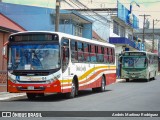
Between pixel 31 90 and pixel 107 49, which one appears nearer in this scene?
pixel 31 90

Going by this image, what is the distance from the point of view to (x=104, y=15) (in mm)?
61594

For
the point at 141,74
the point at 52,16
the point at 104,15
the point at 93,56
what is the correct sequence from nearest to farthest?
the point at 93,56
the point at 141,74
the point at 52,16
the point at 104,15

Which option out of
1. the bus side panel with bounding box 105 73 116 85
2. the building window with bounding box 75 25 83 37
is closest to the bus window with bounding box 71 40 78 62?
the bus side panel with bounding box 105 73 116 85

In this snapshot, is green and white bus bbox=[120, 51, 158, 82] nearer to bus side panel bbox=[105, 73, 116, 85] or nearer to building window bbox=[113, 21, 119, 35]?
bus side panel bbox=[105, 73, 116, 85]

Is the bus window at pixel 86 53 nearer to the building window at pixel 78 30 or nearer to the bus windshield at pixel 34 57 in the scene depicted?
the bus windshield at pixel 34 57

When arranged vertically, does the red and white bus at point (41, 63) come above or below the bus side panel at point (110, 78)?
above

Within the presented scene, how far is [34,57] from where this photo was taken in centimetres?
1928

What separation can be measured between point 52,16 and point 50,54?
25785 millimetres

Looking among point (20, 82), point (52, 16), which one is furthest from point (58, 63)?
point (52, 16)

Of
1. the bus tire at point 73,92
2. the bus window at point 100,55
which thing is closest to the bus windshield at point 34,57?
the bus tire at point 73,92

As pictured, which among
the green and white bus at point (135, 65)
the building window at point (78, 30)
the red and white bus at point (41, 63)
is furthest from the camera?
the building window at point (78, 30)

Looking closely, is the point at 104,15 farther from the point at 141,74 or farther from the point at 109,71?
the point at 109,71

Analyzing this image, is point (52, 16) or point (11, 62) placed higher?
point (52, 16)

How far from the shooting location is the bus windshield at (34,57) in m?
19.1
